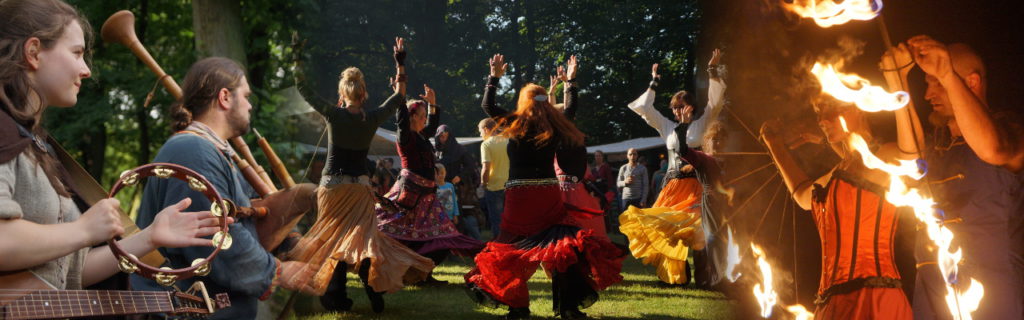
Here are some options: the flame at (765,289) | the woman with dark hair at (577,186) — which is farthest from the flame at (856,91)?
the woman with dark hair at (577,186)

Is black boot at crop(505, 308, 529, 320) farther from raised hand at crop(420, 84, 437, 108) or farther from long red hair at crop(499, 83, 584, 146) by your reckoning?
raised hand at crop(420, 84, 437, 108)

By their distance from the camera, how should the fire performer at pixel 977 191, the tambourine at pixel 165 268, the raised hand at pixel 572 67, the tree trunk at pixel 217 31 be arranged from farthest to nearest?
the tree trunk at pixel 217 31 < the raised hand at pixel 572 67 < the fire performer at pixel 977 191 < the tambourine at pixel 165 268

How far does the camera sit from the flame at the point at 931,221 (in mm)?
2414

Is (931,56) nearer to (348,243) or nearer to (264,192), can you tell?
(264,192)

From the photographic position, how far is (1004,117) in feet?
8.39

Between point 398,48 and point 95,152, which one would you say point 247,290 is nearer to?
point 398,48

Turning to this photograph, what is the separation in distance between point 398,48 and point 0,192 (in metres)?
1.81

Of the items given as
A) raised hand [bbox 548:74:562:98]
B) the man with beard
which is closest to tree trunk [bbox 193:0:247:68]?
raised hand [bbox 548:74:562:98]

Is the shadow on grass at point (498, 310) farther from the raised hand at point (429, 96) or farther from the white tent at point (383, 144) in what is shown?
the raised hand at point (429, 96)

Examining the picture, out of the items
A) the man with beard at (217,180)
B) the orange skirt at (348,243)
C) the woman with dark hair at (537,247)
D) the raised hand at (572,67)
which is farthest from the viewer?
the woman with dark hair at (537,247)

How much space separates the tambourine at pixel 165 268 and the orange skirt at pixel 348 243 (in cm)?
118

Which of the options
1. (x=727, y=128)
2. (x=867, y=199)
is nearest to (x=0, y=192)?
(x=727, y=128)

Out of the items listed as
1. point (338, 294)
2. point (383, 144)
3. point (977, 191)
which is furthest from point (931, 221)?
point (338, 294)

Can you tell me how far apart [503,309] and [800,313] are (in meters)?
2.81
